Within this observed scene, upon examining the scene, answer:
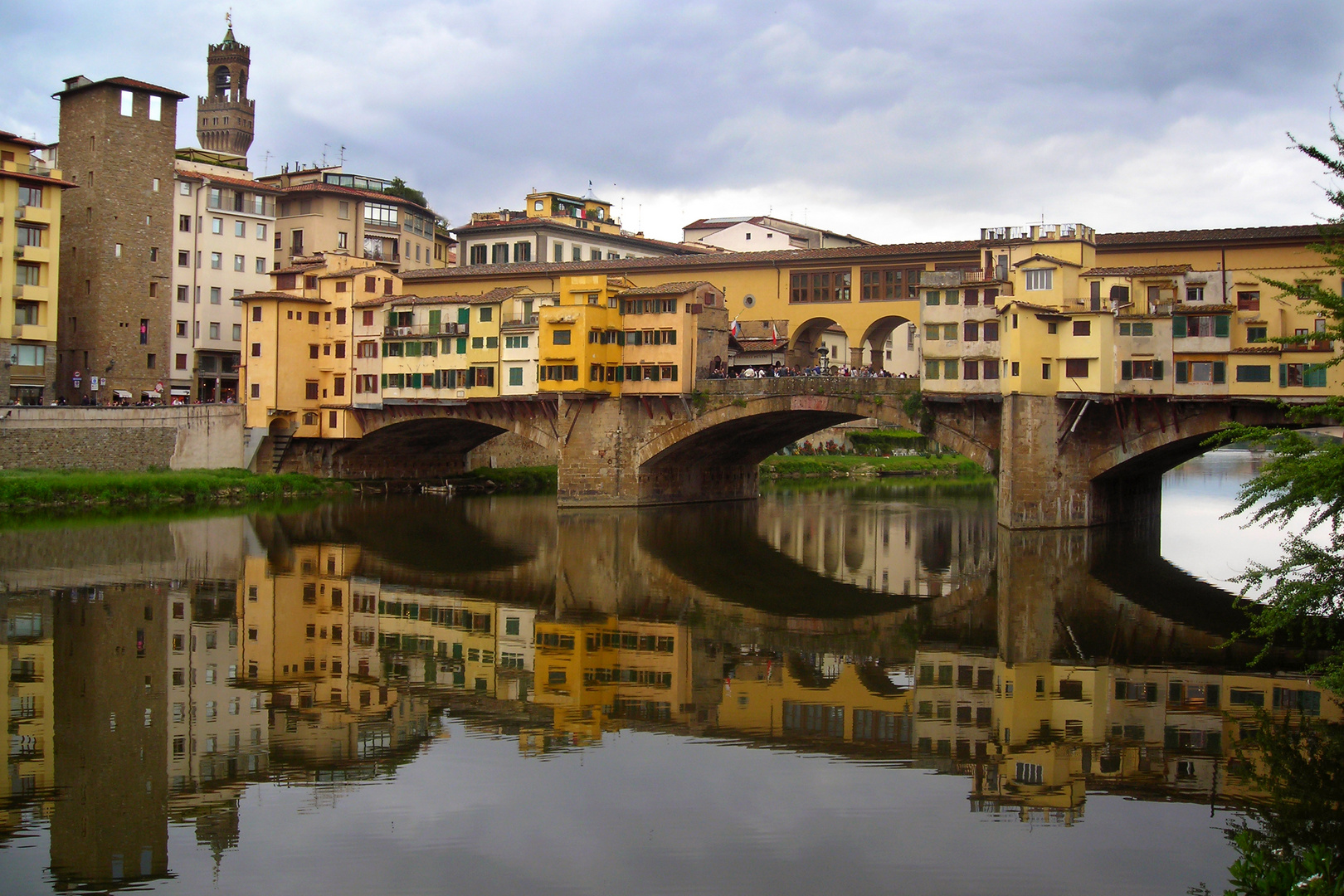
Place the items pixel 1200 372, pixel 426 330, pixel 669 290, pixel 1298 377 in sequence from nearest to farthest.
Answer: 1. pixel 1298 377
2. pixel 1200 372
3. pixel 669 290
4. pixel 426 330

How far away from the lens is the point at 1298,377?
41.2 metres

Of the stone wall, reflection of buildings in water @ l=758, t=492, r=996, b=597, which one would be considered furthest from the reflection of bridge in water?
the stone wall

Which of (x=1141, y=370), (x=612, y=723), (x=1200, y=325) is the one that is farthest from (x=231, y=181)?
(x=612, y=723)

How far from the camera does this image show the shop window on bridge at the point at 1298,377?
40.8 meters

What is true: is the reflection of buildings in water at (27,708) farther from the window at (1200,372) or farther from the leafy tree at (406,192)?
the leafy tree at (406,192)

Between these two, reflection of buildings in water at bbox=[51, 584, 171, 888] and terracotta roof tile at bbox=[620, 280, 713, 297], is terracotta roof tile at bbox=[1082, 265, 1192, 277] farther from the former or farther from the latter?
reflection of buildings in water at bbox=[51, 584, 171, 888]

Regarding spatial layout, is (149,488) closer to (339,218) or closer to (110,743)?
(339,218)

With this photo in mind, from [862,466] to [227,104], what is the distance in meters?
57.6

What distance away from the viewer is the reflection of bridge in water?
16.8 m

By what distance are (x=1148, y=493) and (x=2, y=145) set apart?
4955 cm

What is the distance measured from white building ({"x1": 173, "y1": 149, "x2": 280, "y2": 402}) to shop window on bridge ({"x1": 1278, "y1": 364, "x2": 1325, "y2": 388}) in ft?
149

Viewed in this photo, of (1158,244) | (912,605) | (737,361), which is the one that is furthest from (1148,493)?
(912,605)

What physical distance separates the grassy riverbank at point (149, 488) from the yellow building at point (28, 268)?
6700mm

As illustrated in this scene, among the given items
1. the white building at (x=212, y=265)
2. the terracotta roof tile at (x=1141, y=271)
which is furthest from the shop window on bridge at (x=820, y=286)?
the white building at (x=212, y=265)
